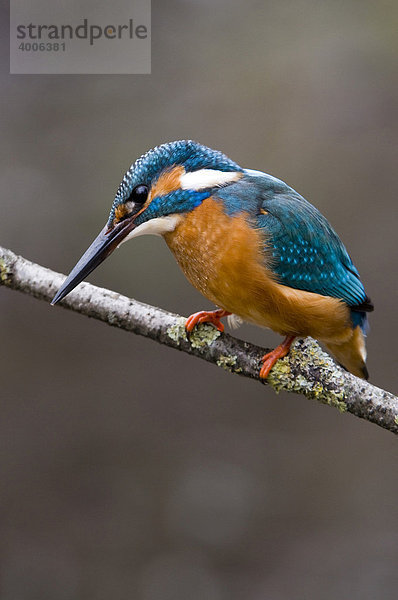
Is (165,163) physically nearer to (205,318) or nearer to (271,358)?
(205,318)

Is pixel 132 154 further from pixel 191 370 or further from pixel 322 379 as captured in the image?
pixel 322 379

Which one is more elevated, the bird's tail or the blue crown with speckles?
the blue crown with speckles

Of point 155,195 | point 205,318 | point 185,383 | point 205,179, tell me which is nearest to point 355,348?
point 205,318

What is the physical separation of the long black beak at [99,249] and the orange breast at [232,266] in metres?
0.18

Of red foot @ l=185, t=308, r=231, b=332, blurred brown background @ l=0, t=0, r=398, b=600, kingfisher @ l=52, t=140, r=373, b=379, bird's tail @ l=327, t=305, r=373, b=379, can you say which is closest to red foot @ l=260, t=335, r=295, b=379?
kingfisher @ l=52, t=140, r=373, b=379

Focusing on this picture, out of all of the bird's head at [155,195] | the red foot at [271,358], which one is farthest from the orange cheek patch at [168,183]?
the red foot at [271,358]

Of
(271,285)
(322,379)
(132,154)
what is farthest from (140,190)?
(132,154)

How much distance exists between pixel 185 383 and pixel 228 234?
225cm

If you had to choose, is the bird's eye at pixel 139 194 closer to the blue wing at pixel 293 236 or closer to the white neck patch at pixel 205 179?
the white neck patch at pixel 205 179

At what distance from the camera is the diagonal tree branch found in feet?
6.76

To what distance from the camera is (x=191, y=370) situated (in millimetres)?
4246

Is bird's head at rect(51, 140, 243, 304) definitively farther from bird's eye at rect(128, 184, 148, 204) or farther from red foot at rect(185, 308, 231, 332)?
red foot at rect(185, 308, 231, 332)

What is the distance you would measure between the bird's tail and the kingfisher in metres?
0.24

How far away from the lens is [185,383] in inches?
167
